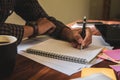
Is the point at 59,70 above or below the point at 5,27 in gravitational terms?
below

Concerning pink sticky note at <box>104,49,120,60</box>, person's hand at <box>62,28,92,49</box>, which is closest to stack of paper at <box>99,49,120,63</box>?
pink sticky note at <box>104,49,120,60</box>

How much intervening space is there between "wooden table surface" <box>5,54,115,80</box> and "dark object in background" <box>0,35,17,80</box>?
0.03m

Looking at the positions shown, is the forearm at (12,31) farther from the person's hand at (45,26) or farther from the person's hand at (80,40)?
the person's hand at (80,40)

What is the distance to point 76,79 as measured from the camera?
680mm

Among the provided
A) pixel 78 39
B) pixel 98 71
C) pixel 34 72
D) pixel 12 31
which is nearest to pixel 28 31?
pixel 12 31

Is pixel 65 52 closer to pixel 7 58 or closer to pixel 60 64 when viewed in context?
pixel 60 64

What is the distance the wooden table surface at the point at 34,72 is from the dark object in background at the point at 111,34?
0.21 m

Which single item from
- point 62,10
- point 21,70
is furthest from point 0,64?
point 62,10

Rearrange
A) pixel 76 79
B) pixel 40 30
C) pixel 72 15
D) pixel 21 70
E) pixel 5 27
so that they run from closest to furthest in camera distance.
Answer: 1. pixel 76 79
2. pixel 21 70
3. pixel 5 27
4. pixel 40 30
5. pixel 72 15

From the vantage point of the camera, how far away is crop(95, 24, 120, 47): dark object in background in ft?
3.47

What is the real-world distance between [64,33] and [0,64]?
57cm

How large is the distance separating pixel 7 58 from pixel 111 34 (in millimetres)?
621

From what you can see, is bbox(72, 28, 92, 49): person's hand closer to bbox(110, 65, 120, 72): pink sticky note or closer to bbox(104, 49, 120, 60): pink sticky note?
bbox(104, 49, 120, 60): pink sticky note

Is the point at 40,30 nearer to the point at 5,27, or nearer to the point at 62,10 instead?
the point at 5,27
